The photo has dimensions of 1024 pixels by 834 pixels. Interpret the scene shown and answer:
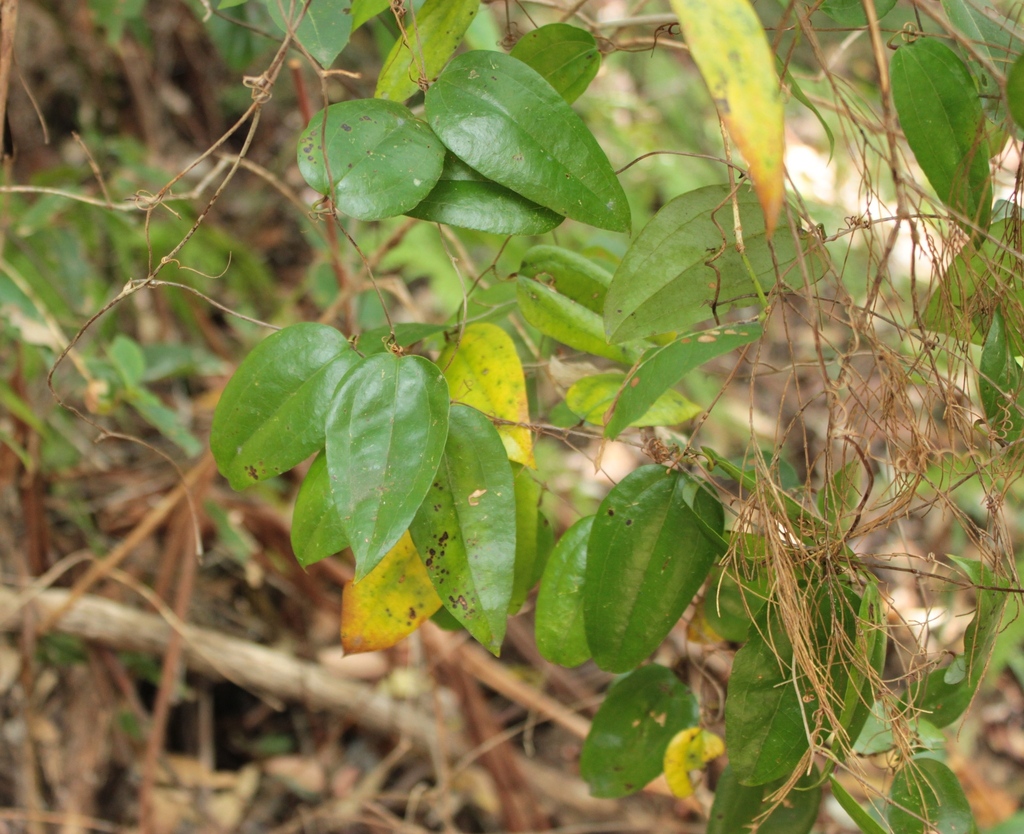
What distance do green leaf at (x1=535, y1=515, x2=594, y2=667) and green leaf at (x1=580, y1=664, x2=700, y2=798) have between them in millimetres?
113

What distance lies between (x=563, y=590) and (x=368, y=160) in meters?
0.31

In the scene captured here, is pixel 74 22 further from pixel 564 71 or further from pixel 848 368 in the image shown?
pixel 848 368

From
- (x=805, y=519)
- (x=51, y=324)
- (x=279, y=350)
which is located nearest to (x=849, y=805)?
(x=805, y=519)

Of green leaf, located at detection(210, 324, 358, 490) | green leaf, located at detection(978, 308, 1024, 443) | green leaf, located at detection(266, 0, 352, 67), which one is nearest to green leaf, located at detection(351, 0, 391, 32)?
green leaf, located at detection(266, 0, 352, 67)

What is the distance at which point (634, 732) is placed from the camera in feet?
2.16

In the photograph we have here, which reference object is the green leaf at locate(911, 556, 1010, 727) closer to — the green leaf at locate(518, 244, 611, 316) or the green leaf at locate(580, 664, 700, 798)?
the green leaf at locate(580, 664, 700, 798)

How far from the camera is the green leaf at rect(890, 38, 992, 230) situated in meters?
0.49

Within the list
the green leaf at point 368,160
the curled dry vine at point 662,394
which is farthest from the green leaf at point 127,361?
the green leaf at point 368,160

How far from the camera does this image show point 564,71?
1.90 feet

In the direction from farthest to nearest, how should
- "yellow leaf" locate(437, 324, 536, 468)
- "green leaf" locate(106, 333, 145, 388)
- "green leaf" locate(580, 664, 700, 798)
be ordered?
"green leaf" locate(106, 333, 145, 388)
"green leaf" locate(580, 664, 700, 798)
"yellow leaf" locate(437, 324, 536, 468)

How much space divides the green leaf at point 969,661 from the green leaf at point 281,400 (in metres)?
0.39

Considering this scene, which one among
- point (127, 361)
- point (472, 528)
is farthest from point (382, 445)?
point (127, 361)

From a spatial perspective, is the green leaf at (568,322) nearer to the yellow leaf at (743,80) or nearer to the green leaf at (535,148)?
the green leaf at (535,148)

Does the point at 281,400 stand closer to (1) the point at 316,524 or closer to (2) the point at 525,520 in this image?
(1) the point at 316,524
